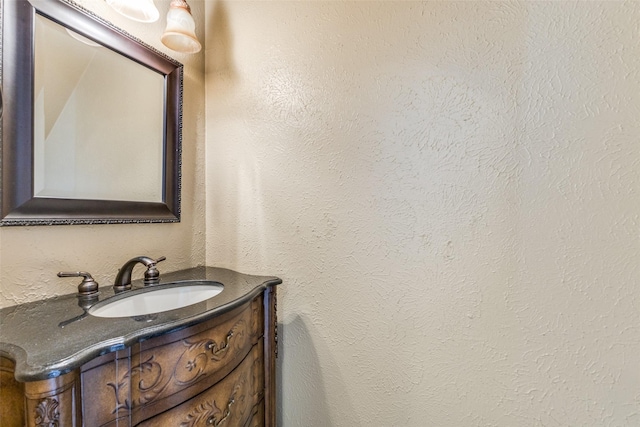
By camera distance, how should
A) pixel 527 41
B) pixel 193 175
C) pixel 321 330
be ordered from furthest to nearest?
pixel 193 175
pixel 321 330
pixel 527 41

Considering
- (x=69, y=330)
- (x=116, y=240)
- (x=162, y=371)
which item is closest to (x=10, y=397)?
(x=69, y=330)

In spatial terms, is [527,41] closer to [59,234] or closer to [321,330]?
[321,330]

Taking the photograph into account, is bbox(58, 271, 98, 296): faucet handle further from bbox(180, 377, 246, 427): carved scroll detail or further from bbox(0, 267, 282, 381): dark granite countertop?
bbox(180, 377, 246, 427): carved scroll detail

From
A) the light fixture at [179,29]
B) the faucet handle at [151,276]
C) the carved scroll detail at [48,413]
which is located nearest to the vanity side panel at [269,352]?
the faucet handle at [151,276]

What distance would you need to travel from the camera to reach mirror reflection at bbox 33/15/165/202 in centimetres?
72

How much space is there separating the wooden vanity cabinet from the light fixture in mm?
886

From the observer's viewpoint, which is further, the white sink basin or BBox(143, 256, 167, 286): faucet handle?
BBox(143, 256, 167, 286): faucet handle

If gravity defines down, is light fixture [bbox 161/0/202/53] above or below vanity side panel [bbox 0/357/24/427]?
above

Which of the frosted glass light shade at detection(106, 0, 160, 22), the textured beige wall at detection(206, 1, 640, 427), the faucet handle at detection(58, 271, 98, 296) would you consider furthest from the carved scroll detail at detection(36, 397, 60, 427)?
the frosted glass light shade at detection(106, 0, 160, 22)

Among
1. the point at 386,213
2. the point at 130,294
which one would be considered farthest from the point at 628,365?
the point at 130,294

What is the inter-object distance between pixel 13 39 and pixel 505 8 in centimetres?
127

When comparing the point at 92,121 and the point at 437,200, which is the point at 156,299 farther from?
the point at 437,200

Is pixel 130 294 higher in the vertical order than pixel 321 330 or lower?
higher

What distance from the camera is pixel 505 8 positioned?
0.78 m
